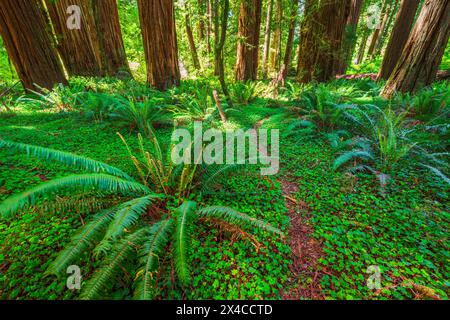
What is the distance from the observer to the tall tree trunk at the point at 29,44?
4570 millimetres

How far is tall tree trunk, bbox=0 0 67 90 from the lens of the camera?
15.0 feet

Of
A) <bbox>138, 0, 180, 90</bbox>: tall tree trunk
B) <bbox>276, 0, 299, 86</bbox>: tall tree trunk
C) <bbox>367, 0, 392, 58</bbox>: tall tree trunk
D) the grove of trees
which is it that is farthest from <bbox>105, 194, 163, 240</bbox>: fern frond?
<bbox>367, 0, 392, 58</bbox>: tall tree trunk

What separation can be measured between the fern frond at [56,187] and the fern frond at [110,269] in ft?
1.67

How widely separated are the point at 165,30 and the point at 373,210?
239 inches

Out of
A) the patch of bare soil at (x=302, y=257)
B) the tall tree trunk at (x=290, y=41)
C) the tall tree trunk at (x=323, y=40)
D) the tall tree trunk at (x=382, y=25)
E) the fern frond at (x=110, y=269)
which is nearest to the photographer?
the fern frond at (x=110, y=269)

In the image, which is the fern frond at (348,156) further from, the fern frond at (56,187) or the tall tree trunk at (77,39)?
the tall tree trunk at (77,39)

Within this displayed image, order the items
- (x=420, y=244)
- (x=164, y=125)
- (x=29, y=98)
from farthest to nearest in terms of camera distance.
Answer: (x=29, y=98) < (x=164, y=125) < (x=420, y=244)

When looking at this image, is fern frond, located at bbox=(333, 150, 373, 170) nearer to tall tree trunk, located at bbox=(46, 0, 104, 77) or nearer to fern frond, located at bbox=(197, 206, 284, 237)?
fern frond, located at bbox=(197, 206, 284, 237)

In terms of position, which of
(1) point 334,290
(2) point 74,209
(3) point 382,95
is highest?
(3) point 382,95

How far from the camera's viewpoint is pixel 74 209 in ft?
5.81

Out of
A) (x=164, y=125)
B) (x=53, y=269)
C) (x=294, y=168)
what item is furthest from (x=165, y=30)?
(x=53, y=269)

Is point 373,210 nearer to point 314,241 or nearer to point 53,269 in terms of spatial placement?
point 314,241

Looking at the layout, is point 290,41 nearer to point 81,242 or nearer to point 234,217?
point 234,217

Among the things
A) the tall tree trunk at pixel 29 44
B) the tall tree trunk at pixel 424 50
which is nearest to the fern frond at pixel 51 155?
the tall tree trunk at pixel 29 44
